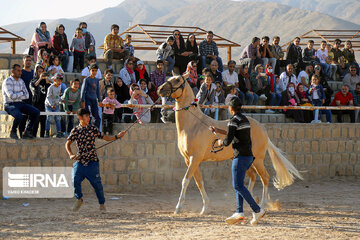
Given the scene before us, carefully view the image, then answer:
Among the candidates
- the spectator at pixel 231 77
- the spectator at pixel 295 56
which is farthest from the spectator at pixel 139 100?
the spectator at pixel 295 56

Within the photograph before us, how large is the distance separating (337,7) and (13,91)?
446 feet

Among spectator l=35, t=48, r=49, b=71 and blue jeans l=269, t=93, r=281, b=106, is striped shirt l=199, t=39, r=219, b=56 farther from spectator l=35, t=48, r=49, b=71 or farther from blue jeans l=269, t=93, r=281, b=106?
spectator l=35, t=48, r=49, b=71

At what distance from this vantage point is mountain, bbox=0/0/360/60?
82500 mm

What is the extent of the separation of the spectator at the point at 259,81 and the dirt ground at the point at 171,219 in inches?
176

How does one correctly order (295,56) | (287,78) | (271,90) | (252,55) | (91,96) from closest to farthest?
(91,96)
(271,90)
(287,78)
(252,55)
(295,56)

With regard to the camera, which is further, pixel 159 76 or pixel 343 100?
pixel 343 100

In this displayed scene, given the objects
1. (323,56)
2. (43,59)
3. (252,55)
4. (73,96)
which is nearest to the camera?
(73,96)

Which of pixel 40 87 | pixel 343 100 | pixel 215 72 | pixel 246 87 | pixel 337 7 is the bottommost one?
pixel 343 100

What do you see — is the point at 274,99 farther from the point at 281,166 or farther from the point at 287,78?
the point at 281,166

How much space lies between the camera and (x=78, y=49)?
15109 mm

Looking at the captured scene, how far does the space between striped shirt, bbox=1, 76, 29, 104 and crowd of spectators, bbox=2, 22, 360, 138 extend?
2 centimetres

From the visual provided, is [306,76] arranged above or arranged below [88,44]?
below

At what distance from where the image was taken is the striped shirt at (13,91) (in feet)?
35.7

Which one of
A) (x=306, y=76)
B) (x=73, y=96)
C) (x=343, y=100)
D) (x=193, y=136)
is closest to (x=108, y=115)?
(x=73, y=96)
